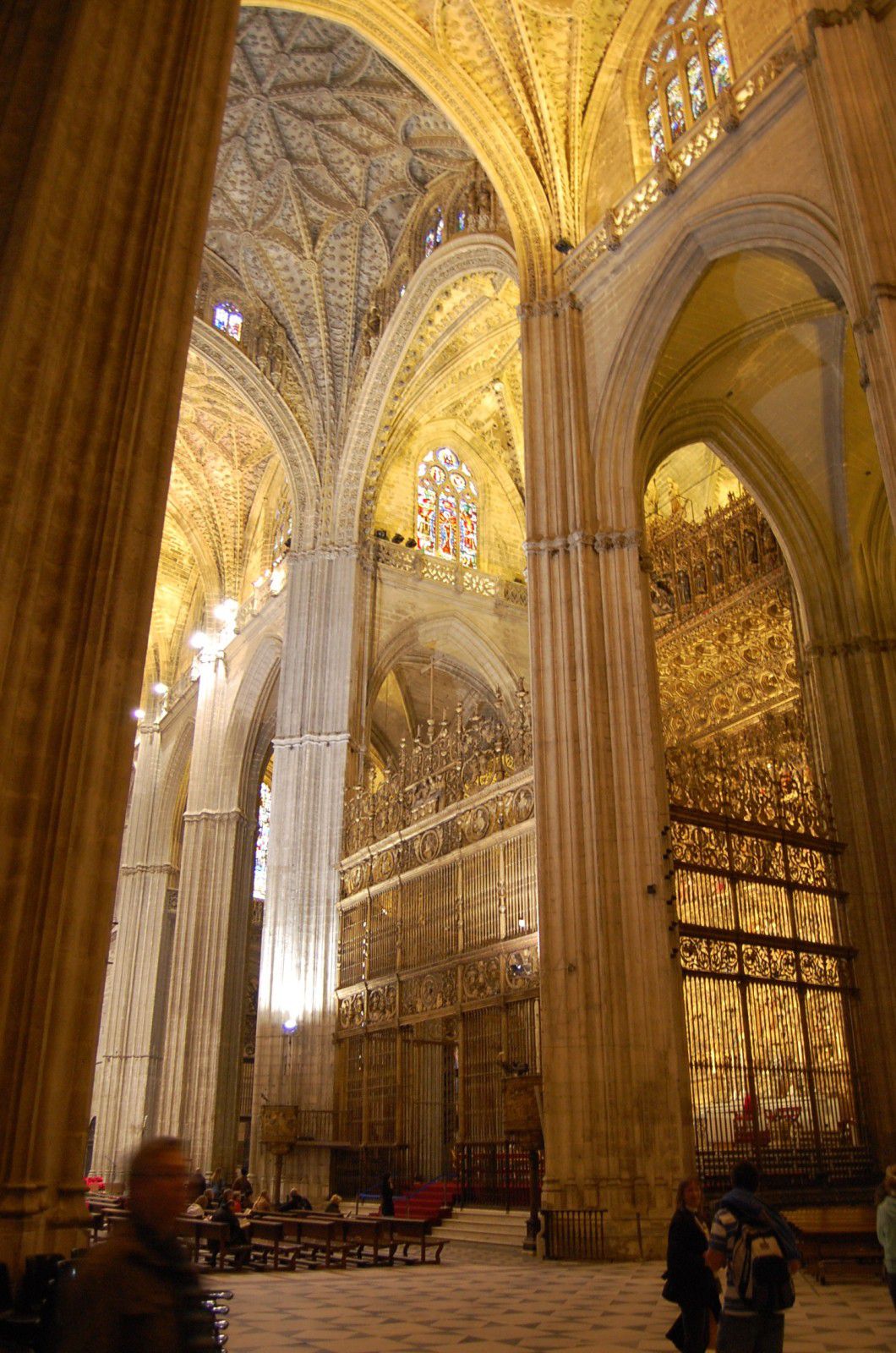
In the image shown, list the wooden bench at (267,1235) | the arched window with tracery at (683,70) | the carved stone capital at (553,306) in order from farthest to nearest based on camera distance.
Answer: the carved stone capital at (553,306) → the arched window with tracery at (683,70) → the wooden bench at (267,1235)

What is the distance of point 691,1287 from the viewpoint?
440cm

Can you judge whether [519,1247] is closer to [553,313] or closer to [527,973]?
[527,973]

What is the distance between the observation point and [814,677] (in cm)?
1514

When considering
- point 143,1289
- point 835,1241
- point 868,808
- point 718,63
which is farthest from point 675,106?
point 143,1289

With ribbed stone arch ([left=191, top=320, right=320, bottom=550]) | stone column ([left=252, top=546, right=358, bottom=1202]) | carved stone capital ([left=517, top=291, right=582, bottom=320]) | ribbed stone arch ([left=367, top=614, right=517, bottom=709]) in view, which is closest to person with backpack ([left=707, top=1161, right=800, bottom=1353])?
carved stone capital ([left=517, top=291, right=582, bottom=320])

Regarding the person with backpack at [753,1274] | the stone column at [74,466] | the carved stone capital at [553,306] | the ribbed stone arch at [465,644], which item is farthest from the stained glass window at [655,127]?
the person with backpack at [753,1274]

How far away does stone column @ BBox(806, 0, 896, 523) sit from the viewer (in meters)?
9.23

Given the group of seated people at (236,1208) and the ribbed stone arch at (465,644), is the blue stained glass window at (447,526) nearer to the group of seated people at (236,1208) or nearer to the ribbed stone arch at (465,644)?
the ribbed stone arch at (465,644)

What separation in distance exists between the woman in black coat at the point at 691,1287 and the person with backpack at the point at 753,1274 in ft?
2.22

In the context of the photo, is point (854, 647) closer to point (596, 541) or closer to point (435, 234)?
point (596, 541)

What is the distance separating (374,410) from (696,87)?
387 inches

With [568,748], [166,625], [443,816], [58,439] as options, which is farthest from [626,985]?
[166,625]

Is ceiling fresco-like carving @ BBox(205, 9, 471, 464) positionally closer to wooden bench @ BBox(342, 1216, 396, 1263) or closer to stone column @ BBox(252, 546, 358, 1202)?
stone column @ BBox(252, 546, 358, 1202)

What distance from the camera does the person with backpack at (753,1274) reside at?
360 cm
